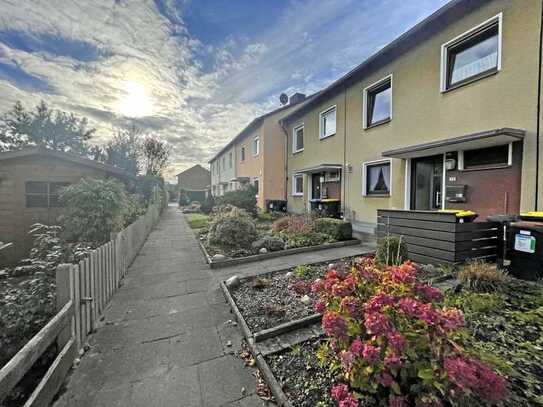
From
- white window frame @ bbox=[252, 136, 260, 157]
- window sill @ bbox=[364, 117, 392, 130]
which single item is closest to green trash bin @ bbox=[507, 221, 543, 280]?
window sill @ bbox=[364, 117, 392, 130]

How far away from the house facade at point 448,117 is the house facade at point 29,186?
1035cm

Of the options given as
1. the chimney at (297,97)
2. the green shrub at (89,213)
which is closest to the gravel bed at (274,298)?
the green shrub at (89,213)

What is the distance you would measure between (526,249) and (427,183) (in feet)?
11.0

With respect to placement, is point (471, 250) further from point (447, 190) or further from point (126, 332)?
point (126, 332)

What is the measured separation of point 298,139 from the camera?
1392cm

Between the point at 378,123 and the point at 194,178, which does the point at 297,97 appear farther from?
the point at 194,178

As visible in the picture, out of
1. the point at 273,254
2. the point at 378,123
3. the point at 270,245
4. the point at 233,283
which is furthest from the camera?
the point at 378,123

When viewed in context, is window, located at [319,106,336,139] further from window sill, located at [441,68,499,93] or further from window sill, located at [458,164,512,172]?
window sill, located at [458,164,512,172]

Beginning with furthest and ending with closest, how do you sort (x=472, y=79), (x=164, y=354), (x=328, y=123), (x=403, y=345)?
1. (x=328, y=123)
2. (x=472, y=79)
3. (x=164, y=354)
4. (x=403, y=345)

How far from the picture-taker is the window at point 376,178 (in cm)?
802

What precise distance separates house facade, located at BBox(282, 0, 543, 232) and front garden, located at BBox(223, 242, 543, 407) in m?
3.05

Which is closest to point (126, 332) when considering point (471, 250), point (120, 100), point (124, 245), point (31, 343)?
point (31, 343)

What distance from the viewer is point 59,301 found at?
2.44 m

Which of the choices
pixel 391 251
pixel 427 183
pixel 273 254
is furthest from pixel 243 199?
pixel 391 251
